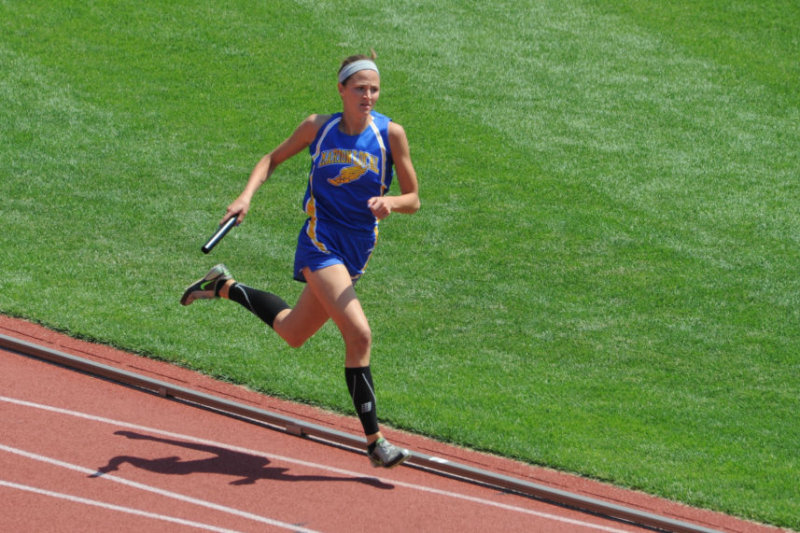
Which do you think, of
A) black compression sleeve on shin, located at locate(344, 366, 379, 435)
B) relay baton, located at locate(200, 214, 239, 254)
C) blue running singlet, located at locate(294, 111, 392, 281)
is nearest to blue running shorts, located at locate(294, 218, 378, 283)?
blue running singlet, located at locate(294, 111, 392, 281)

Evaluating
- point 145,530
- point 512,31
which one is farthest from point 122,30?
point 145,530

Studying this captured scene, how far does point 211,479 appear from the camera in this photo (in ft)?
21.7

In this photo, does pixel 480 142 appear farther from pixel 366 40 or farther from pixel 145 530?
pixel 145 530

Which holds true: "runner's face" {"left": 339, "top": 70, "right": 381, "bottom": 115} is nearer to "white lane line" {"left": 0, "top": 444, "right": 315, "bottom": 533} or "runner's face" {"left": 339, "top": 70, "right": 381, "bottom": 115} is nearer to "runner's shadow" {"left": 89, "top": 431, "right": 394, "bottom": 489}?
"runner's shadow" {"left": 89, "top": 431, "right": 394, "bottom": 489}

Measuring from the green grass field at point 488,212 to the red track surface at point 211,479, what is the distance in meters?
0.62

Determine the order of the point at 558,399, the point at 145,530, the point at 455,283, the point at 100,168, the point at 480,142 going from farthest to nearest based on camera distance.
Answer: the point at 480,142 < the point at 100,168 < the point at 455,283 < the point at 558,399 < the point at 145,530

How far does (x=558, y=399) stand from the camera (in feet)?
27.1

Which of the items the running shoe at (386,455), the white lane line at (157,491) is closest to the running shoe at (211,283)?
the white lane line at (157,491)

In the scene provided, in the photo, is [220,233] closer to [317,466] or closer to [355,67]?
[355,67]

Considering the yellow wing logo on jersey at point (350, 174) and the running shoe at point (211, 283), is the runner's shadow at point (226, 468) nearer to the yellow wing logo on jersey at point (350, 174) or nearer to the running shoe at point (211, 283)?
the running shoe at point (211, 283)

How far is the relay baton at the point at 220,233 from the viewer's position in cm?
623

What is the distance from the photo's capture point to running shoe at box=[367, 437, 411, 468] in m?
6.50

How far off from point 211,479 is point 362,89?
246cm

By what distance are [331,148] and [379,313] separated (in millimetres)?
3079
